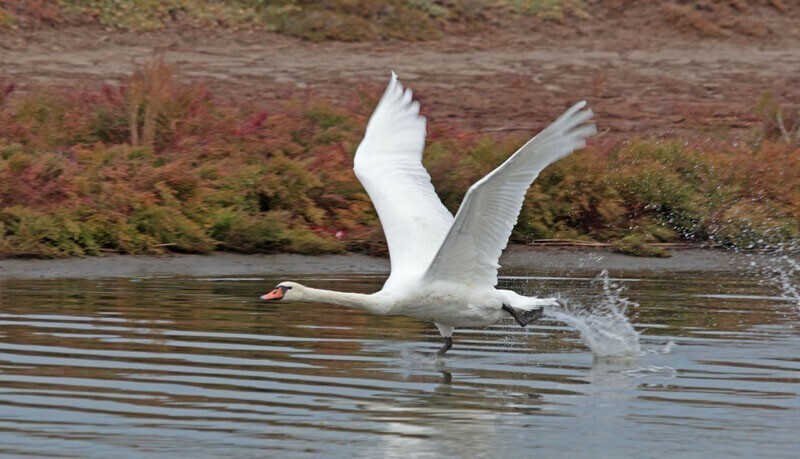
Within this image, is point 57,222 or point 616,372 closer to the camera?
point 616,372

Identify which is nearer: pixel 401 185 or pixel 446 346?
pixel 446 346

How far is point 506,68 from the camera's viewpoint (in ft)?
74.9

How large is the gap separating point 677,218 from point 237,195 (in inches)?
180

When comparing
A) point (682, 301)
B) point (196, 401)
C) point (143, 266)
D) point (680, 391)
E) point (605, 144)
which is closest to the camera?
point (196, 401)

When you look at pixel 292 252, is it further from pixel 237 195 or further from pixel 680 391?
pixel 680 391

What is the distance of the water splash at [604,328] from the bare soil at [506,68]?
7700mm

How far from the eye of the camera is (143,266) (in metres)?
13.1

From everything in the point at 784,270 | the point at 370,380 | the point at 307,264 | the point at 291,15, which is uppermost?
the point at 291,15

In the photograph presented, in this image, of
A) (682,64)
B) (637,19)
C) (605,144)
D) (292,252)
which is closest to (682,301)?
(292,252)

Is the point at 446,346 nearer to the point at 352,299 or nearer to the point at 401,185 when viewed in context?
the point at 352,299

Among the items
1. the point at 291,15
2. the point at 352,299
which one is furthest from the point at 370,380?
the point at 291,15

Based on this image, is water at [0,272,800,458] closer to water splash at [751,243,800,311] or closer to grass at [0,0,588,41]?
water splash at [751,243,800,311]

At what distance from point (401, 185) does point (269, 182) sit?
4476 millimetres

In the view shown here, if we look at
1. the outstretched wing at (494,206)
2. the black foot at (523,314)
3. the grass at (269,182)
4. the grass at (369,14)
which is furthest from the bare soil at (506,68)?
the outstretched wing at (494,206)
